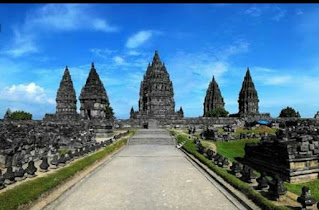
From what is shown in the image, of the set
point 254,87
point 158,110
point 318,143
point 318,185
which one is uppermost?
point 254,87

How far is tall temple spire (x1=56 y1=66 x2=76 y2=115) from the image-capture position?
62.6 m

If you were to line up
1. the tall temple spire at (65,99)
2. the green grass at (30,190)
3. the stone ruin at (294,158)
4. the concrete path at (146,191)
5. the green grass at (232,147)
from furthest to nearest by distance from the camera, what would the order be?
the tall temple spire at (65,99) → the green grass at (232,147) → the stone ruin at (294,158) → the concrete path at (146,191) → the green grass at (30,190)

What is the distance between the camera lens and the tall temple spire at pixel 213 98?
85.4 meters

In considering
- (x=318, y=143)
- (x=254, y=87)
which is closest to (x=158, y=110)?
(x=254, y=87)

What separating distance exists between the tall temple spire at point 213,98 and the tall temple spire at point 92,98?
3471 cm

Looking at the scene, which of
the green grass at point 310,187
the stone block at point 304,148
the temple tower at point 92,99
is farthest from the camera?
the temple tower at point 92,99

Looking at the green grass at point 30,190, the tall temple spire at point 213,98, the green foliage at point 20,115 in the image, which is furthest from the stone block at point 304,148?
the green foliage at point 20,115

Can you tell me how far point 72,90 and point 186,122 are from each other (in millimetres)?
22842

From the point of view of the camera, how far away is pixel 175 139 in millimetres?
30359

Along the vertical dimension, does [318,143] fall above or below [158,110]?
below

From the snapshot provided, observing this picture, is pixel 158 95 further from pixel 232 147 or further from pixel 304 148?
pixel 304 148

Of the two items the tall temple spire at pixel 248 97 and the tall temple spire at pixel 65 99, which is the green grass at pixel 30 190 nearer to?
the tall temple spire at pixel 65 99

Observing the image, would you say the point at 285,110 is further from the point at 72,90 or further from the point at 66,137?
the point at 66,137

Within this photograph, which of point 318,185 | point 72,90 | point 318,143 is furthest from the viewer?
point 72,90
